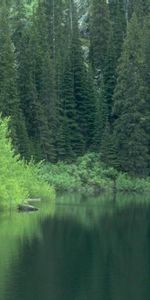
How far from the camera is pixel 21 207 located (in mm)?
55125

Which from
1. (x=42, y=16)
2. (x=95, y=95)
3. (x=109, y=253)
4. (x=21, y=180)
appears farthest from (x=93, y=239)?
(x=42, y=16)

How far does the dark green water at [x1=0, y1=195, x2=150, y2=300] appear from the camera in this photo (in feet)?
91.2

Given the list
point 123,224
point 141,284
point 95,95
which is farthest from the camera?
point 95,95

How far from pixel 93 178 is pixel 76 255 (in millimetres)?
43309

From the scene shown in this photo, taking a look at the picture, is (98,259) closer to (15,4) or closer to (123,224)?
(123,224)

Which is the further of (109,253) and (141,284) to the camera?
(109,253)

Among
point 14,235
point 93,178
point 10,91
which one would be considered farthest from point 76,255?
point 10,91

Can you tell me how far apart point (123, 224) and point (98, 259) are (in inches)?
552

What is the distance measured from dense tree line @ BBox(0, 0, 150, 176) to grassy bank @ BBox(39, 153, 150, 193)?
4.83 ft

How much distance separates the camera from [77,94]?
3489 inches

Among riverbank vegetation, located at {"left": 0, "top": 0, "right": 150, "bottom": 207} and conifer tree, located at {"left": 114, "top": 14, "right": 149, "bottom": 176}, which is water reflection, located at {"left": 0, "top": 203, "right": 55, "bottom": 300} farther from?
Result: conifer tree, located at {"left": 114, "top": 14, "right": 149, "bottom": 176}

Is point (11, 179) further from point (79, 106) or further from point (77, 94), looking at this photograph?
point (77, 94)

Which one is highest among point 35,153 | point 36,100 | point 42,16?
point 42,16

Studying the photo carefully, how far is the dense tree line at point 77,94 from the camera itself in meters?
80.4
